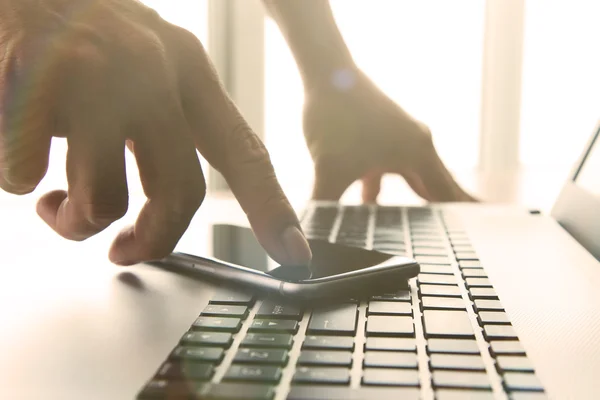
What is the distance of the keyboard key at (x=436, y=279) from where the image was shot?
41cm

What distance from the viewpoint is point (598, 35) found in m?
1.93

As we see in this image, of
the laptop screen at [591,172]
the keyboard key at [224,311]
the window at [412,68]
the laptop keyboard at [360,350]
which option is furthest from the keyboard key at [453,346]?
the window at [412,68]

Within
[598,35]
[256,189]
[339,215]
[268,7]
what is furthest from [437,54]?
[256,189]

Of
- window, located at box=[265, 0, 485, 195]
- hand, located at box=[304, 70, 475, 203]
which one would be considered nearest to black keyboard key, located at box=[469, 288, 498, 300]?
hand, located at box=[304, 70, 475, 203]

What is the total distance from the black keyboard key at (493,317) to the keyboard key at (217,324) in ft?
0.42

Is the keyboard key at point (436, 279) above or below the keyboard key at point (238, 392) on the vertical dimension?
above

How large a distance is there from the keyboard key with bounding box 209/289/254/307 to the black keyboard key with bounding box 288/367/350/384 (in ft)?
0.35

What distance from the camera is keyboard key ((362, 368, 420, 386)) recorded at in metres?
0.24

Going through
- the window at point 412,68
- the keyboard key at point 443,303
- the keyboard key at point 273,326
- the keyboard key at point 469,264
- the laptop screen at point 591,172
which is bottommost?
the keyboard key at point 273,326

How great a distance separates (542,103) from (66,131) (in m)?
A: 1.86

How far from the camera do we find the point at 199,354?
0.88 ft

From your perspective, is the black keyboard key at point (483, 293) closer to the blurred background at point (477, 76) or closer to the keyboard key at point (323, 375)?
the keyboard key at point (323, 375)

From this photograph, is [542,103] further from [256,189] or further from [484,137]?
[256,189]

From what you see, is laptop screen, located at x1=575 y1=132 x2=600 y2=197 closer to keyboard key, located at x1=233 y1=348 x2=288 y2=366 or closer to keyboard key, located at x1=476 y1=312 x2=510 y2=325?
keyboard key, located at x1=476 y1=312 x2=510 y2=325
